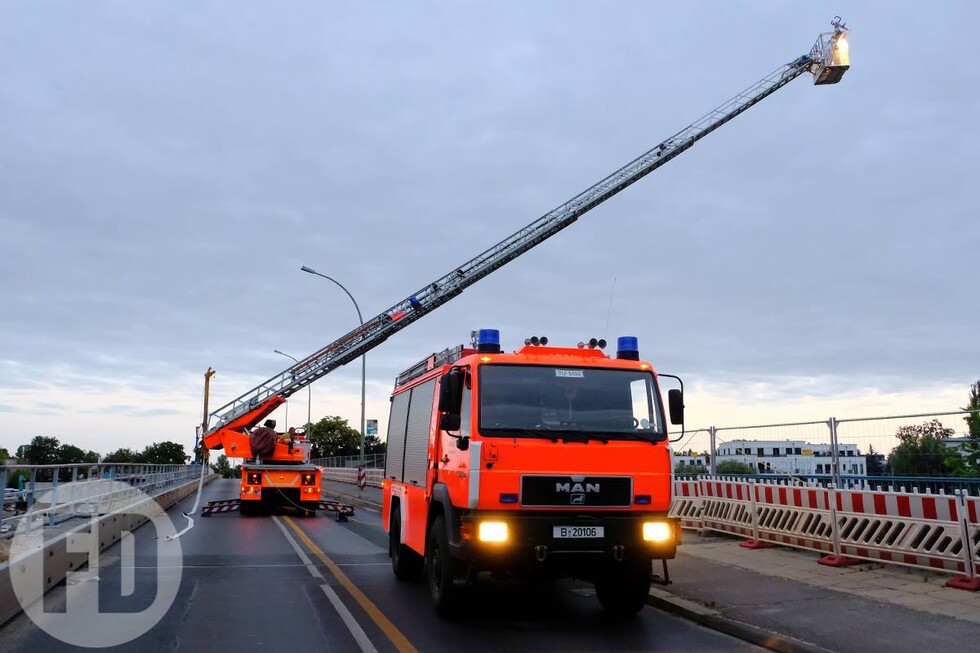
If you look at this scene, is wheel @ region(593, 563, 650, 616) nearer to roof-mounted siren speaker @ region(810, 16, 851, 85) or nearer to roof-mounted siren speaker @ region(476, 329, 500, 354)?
roof-mounted siren speaker @ region(476, 329, 500, 354)

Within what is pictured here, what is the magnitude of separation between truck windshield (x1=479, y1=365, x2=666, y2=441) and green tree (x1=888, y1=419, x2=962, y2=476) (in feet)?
18.7

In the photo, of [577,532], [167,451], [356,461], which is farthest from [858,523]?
[167,451]

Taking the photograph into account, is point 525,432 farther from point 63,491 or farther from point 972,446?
point 63,491

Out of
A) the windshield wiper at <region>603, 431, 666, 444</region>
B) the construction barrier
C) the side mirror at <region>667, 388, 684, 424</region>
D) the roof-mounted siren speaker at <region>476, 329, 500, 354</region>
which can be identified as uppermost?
the roof-mounted siren speaker at <region>476, 329, 500, 354</region>

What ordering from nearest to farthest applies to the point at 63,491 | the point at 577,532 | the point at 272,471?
the point at 577,532 < the point at 63,491 < the point at 272,471

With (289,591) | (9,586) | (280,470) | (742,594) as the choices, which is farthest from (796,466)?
(280,470)

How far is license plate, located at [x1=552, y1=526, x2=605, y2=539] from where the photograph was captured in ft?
23.8

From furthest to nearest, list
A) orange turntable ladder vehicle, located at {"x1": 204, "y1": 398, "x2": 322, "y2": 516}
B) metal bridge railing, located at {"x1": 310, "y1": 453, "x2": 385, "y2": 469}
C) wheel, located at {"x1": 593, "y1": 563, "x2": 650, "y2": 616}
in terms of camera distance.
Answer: metal bridge railing, located at {"x1": 310, "y1": 453, "x2": 385, "y2": 469}, orange turntable ladder vehicle, located at {"x1": 204, "y1": 398, "x2": 322, "y2": 516}, wheel, located at {"x1": 593, "y1": 563, "x2": 650, "y2": 616}

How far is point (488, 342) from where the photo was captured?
8.38 m

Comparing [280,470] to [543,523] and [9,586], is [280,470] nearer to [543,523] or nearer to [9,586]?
[9,586]

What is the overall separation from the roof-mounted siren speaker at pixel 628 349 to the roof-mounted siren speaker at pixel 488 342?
141 centimetres

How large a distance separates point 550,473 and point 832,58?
78.2 ft

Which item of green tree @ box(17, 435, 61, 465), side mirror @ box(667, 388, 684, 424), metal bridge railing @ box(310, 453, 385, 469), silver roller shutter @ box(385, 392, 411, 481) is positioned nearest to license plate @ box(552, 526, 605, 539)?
side mirror @ box(667, 388, 684, 424)

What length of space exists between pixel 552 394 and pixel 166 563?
7325 millimetres
